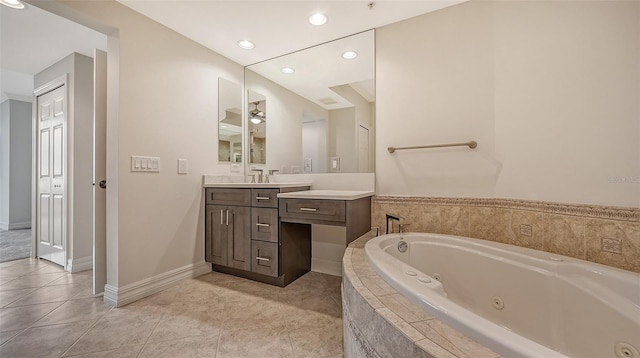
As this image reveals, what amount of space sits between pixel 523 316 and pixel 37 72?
5.06 meters

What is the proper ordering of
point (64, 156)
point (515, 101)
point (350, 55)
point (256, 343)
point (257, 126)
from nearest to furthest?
1. point (256, 343)
2. point (515, 101)
3. point (350, 55)
4. point (64, 156)
5. point (257, 126)

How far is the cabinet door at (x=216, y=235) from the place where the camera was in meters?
2.22

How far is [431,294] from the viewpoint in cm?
80

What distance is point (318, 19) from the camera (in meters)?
1.95

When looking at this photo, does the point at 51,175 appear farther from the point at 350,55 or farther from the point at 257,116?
the point at 350,55

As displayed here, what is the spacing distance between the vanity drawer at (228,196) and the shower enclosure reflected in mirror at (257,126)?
1.95ft

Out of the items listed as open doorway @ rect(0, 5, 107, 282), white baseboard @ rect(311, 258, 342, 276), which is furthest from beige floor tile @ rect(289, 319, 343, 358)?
open doorway @ rect(0, 5, 107, 282)

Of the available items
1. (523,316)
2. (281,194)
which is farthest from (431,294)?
(281,194)

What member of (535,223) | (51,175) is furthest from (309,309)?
(51,175)

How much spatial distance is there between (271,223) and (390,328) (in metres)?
1.42

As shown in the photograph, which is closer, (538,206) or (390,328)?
(390,328)

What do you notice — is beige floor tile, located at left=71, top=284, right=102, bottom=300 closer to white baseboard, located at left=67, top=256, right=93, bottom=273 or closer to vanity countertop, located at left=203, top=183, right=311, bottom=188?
white baseboard, located at left=67, top=256, right=93, bottom=273

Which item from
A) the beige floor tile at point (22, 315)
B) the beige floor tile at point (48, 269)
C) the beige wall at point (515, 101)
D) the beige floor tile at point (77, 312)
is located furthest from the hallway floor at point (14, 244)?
the beige wall at point (515, 101)

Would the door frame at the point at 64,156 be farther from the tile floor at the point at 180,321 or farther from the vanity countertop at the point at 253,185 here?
the vanity countertop at the point at 253,185
